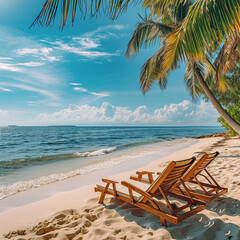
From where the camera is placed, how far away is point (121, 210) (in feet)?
11.5

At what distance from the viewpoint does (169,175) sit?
2961mm

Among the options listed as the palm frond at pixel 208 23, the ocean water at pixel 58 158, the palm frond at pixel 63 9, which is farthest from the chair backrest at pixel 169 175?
the ocean water at pixel 58 158

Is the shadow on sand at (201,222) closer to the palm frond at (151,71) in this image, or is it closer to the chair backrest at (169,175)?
the chair backrest at (169,175)

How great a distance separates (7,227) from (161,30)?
31.4 feet

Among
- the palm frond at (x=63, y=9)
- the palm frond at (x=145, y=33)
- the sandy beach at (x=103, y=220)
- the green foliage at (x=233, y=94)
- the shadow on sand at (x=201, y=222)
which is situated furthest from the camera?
the green foliage at (x=233, y=94)

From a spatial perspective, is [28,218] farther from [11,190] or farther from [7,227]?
[11,190]

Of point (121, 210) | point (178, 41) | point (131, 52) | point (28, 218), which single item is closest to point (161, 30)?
point (131, 52)

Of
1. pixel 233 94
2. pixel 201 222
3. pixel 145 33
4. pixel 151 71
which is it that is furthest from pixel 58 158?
pixel 233 94

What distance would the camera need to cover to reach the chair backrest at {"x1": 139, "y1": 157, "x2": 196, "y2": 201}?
2820mm

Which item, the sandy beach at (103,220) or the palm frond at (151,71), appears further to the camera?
the palm frond at (151,71)

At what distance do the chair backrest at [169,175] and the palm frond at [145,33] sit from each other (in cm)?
797

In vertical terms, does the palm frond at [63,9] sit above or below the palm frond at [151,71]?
below

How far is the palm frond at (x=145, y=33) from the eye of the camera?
31.1 feet

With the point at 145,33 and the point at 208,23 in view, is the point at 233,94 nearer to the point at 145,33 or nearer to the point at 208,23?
the point at 145,33
